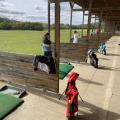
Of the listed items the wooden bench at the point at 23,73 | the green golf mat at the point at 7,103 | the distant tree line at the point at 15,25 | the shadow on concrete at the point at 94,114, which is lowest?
the shadow on concrete at the point at 94,114

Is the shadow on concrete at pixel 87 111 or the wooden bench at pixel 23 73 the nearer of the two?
the shadow on concrete at pixel 87 111

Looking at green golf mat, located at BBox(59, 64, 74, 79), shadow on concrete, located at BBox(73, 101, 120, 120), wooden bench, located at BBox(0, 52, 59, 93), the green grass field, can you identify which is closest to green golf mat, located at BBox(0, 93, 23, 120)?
wooden bench, located at BBox(0, 52, 59, 93)

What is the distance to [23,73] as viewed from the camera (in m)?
7.95

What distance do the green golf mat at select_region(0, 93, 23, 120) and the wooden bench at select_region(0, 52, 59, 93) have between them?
43.2 inches

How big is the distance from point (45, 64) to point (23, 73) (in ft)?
3.51

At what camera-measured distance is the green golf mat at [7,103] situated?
597 centimetres

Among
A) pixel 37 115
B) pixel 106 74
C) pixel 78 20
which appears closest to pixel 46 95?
pixel 37 115

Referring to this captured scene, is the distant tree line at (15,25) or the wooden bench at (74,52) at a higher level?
the distant tree line at (15,25)

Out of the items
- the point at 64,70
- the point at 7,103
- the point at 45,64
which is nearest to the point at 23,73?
the point at 45,64

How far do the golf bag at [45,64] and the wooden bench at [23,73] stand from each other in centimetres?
18

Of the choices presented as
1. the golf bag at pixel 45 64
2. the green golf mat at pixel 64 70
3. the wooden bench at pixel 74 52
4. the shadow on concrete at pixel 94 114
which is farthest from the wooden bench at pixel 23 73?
the wooden bench at pixel 74 52

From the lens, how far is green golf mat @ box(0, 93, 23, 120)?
5.97 m

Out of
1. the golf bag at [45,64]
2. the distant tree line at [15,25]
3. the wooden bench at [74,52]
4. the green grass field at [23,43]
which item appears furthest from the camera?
the green grass field at [23,43]

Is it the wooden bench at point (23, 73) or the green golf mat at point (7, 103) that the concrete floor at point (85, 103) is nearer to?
the green golf mat at point (7, 103)
